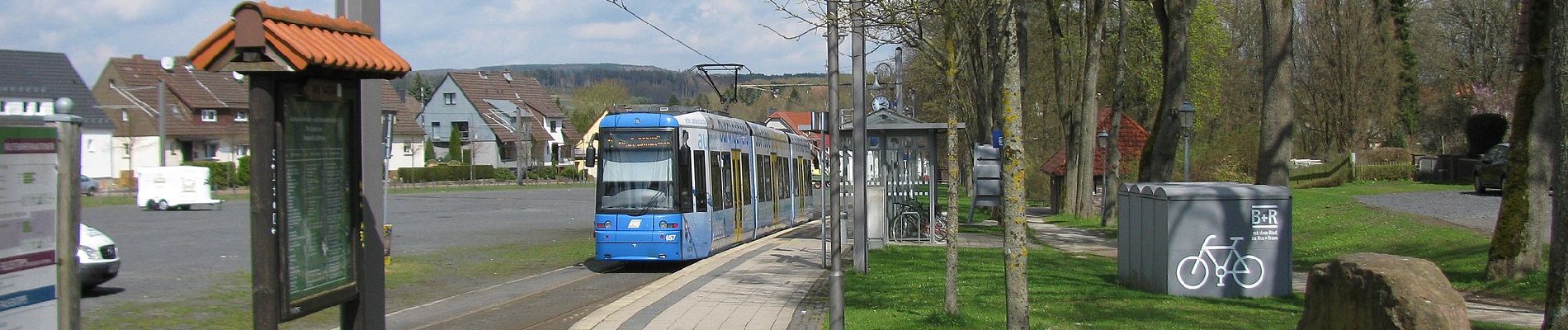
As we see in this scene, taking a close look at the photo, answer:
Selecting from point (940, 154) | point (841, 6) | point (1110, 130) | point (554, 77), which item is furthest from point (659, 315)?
point (554, 77)

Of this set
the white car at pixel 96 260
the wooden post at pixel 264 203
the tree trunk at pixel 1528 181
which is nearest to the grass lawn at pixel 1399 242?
the tree trunk at pixel 1528 181

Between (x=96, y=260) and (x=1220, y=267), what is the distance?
1356 centimetres

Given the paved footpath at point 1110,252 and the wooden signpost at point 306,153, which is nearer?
the wooden signpost at point 306,153

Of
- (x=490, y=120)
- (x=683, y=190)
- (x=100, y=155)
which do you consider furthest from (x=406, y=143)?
(x=683, y=190)

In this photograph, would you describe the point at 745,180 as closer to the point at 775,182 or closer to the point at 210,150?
the point at 775,182

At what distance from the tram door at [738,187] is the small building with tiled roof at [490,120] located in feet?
226

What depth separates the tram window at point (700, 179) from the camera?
64.4 feet

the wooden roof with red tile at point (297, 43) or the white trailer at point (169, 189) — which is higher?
the wooden roof with red tile at point (297, 43)

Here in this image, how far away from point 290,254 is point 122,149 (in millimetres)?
58644

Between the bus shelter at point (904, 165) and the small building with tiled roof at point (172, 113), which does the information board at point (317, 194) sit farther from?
the small building with tiled roof at point (172, 113)

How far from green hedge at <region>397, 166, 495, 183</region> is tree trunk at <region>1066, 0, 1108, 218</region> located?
175 feet

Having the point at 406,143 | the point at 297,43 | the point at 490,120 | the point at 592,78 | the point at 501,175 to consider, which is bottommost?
the point at 501,175

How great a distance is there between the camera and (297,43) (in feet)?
17.4

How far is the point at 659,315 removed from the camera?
1212 cm
